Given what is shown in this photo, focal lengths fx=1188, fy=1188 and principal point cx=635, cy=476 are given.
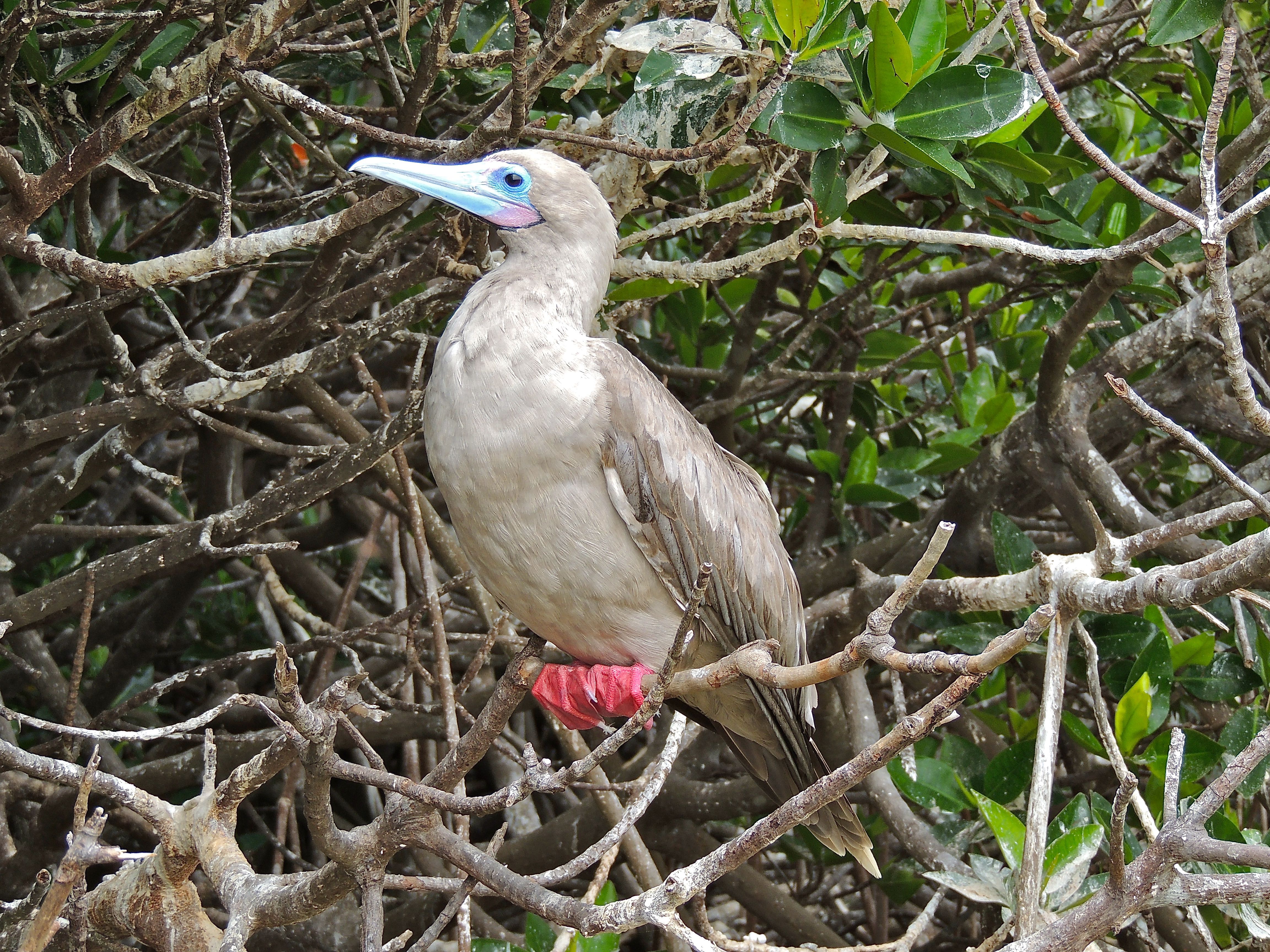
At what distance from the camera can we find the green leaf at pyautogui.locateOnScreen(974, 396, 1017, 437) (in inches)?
181

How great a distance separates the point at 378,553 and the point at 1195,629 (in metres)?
3.44

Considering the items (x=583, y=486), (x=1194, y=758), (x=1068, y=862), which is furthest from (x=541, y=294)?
(x=1194, y=758)

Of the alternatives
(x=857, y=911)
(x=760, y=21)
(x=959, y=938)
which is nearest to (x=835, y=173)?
(x=760, y=21)

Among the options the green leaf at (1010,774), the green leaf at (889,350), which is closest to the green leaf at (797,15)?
the green leaf at (889,350)

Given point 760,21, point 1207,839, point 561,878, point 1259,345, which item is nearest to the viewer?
point 1207,839

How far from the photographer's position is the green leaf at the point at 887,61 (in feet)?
9.52

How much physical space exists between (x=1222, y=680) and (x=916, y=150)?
2.03 metres

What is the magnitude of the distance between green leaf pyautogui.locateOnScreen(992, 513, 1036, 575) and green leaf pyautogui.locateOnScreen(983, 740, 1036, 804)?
21.7 inches

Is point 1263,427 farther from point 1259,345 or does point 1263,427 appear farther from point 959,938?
point 959,938

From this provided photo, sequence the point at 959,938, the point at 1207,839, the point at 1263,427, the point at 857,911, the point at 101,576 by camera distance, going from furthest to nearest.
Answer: the point at 857,911 → the point at 959,938 → the point at 101,576 → the point at 1263,427 → the point at 1207,839

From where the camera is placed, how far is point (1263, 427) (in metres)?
2.30

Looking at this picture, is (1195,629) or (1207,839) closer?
(1207,839)

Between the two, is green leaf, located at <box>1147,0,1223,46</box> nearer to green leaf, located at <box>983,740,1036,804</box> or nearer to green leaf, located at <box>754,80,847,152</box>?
green leaf, located at <box>754,80,847,152</box>

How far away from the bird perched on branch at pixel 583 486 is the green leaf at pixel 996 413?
1471 mm
